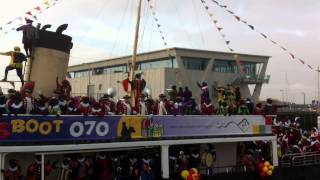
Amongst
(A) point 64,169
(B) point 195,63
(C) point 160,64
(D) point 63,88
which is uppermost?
(B) point 195,63

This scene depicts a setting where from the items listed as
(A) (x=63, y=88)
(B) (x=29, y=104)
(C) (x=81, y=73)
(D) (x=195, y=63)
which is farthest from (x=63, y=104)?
(D) (x=195, y=63)

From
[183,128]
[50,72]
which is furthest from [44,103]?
[183,128]

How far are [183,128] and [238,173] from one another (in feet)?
8.11

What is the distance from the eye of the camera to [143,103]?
40.3ft

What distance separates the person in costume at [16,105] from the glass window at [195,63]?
42.2 m

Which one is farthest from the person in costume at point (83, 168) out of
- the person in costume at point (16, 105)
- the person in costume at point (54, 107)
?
the person in costume at point (16, 105)

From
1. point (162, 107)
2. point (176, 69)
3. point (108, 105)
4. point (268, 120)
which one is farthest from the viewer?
point (176, 69)

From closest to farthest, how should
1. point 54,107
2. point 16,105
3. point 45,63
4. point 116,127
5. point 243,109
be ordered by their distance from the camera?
point 16,105, point 54,107, point 116,127, point 45,63, point 243,109

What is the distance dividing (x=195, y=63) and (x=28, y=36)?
140 ft

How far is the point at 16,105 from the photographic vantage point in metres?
9.94

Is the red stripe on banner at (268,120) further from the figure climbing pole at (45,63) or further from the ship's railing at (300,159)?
the figure climbing pole at (45,63)

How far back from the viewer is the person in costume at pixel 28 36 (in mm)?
11766

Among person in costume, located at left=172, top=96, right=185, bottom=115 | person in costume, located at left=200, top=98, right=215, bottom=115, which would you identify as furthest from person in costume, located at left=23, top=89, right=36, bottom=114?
person in costume, located at left=200, top=98, right=215, bottom=115

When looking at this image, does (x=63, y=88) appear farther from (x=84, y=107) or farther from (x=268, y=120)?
(x=268, y=120)
